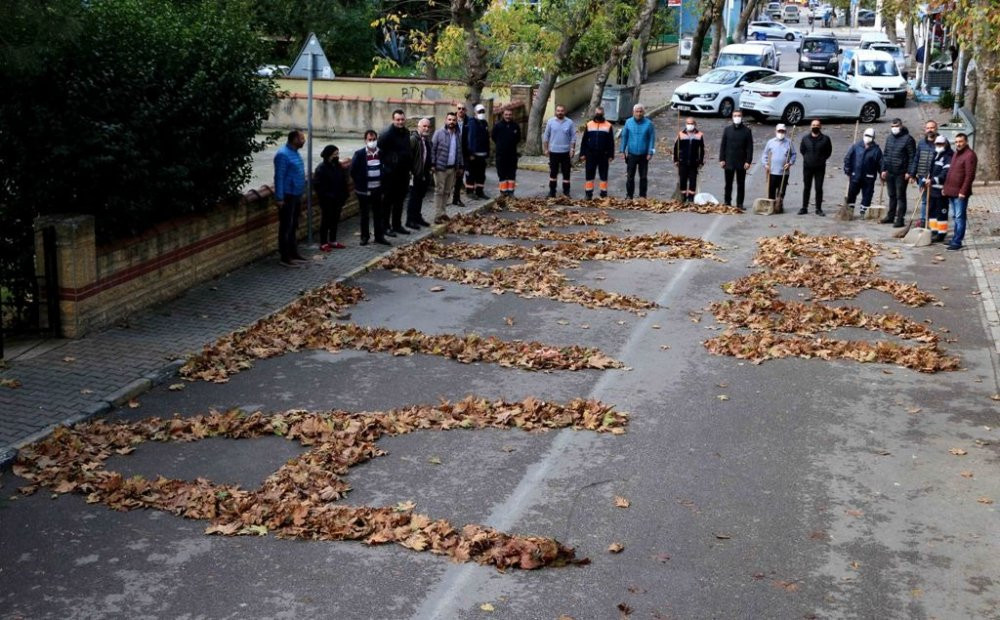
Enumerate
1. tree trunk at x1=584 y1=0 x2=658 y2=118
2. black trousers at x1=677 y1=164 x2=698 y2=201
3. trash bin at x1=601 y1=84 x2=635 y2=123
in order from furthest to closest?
1. trash bin at x1=601 y1=84 x2=635 y2=123
2. tree trunk at x1=584 y1=0 x2=658 y2=118
3. black trousers at x1=677 y1=164 x2=698 y2=201

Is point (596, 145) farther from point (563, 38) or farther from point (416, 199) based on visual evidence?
point (563, 38)

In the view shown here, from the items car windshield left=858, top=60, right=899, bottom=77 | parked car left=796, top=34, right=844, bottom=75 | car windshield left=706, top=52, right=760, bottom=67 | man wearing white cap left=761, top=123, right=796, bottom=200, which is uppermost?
parked car left=796, top=34, right=844, bottom=75

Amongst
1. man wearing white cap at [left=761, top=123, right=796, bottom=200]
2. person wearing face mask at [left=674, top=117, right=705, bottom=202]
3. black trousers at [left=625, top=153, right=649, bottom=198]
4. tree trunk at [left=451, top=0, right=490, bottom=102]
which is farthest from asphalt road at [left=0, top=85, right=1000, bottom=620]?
tree trunk at [left=451, top=0, right=490, bottom=102]

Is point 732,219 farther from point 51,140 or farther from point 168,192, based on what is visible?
point 51,140

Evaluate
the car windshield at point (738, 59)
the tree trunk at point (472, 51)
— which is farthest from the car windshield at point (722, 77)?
the tree trunk at point (472, 51)

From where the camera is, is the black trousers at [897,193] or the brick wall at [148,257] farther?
the black trousers at [897,193]

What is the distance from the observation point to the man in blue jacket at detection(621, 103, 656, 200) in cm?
2247

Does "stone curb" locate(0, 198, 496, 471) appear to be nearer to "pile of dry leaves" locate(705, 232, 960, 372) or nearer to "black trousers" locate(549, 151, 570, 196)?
"pile of dry leaves" locate(705, 232, 960, 372)

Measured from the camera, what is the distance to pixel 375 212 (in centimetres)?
1809

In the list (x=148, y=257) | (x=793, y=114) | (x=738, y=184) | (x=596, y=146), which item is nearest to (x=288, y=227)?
(x=148, y=257)

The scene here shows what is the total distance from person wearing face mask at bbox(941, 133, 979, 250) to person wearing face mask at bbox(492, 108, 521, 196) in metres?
7.76

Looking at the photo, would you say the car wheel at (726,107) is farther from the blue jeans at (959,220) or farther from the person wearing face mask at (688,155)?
the blue jeans at (959,220)

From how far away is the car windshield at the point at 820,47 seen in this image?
55.4 m

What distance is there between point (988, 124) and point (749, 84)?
12.6 metres
